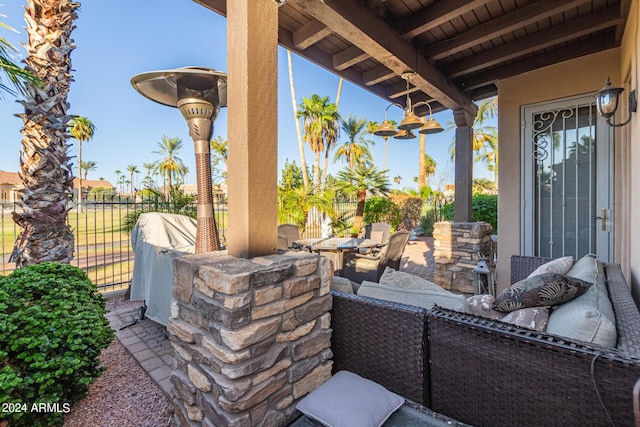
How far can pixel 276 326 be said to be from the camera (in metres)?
1.38

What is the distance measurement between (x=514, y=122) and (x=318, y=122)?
30.5ft

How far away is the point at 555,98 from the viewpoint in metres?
3.55

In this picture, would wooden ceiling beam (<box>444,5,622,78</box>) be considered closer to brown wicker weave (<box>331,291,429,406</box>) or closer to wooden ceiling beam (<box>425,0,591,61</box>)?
wooden ceiling beam (<box>425,0,591,61</box>)

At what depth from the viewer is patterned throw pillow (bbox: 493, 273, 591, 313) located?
54.7 inches

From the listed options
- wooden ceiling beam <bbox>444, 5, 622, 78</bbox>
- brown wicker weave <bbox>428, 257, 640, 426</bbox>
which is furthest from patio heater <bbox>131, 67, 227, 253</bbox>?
wooden ceiling beam <bbox>444, 5, 622, 78</bbox>

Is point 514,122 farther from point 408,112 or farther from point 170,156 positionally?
point 170,156

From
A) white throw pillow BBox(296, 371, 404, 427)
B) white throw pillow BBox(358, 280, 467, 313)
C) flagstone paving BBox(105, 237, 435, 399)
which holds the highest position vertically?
white throw pillow BBox(358, 280, 467, 313)

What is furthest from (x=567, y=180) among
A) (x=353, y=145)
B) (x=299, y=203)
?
(x=353, y=145)

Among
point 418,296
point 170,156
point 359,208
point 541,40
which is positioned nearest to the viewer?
point 418,296

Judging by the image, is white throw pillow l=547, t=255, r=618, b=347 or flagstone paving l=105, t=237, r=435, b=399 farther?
flagstone paving l=105, t=237, r=435, b=399

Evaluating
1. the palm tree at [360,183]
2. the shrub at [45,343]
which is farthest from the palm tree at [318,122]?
the shrub at [45,343]

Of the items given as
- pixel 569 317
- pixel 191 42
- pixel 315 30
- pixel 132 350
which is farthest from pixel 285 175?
pixel 569 317

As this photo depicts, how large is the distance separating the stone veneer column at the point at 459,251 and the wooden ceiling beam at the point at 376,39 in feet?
5.95

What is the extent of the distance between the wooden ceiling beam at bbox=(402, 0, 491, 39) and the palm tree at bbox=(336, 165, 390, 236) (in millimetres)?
5718
